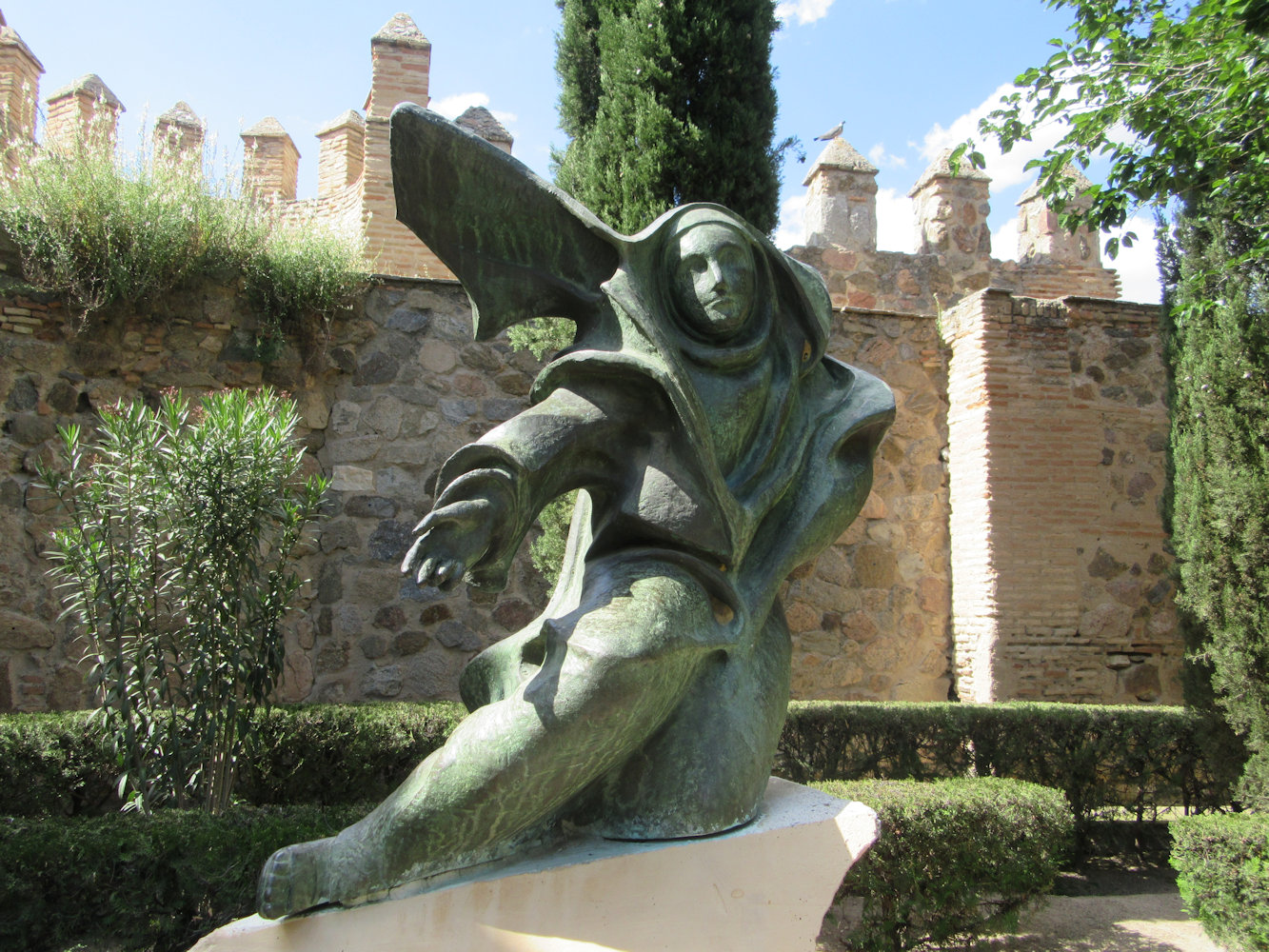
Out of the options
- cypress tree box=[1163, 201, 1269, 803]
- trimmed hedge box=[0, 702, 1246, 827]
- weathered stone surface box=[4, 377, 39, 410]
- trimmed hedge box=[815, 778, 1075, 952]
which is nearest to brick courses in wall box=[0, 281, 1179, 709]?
weathered stone surface box=[4, 377, 39, 410]

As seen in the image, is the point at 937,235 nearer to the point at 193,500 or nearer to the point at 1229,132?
Result: the point at 1229,132

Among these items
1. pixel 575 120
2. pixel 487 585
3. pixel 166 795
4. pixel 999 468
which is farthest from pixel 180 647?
pixel 999 468

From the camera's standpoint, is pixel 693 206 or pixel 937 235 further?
pixel 937 235

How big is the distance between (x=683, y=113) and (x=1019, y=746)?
416cm

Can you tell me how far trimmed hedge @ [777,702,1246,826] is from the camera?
5.16 meters

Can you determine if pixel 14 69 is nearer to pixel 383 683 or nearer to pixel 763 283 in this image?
pixel 383 683

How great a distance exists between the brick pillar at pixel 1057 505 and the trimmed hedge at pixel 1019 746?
1186 millimetres

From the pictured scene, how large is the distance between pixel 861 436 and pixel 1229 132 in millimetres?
4572

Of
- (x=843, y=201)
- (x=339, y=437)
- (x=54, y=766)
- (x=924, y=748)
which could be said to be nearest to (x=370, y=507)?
(x=339, y=437)

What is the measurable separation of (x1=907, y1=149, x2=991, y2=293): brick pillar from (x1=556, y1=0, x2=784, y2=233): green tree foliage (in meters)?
4.81

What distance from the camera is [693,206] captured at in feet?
6.93

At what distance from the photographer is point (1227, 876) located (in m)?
3.74

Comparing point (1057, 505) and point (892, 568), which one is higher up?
point (1057, 505)

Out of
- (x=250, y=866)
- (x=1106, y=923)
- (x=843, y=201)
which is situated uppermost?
(x=843, y=201)
